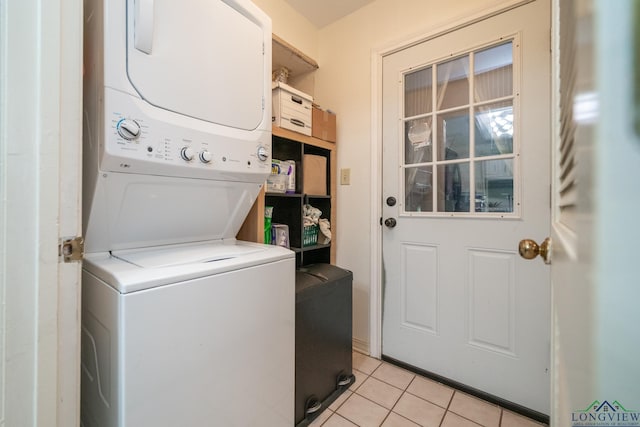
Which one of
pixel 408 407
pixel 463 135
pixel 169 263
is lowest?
pixel 408 407

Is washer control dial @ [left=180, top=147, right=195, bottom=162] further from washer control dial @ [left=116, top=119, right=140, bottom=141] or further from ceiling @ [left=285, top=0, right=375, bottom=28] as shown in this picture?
ceiling @ [left=285, top=0, right=375, bottom=28]

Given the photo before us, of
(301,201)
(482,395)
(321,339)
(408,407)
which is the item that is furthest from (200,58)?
(482,395)

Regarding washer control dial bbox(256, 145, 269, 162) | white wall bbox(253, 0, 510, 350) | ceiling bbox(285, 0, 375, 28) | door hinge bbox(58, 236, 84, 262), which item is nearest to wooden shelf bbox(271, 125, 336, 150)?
white wall bbox(253, 0, 510, 350)

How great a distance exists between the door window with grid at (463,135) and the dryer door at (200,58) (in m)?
1.03

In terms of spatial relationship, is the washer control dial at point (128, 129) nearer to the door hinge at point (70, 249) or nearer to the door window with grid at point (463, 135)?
the door hinge at point (70, 249)

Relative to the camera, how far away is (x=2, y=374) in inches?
21.2

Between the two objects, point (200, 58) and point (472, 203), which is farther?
point (472, 203)

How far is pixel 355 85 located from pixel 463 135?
86 centimetres

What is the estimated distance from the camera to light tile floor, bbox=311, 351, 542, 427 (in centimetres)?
135

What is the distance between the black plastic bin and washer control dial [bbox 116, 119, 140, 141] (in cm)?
91

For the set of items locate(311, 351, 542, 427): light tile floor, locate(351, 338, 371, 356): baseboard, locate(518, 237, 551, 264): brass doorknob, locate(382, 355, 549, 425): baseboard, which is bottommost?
locate(311, 351, 542, 427): light tile floor

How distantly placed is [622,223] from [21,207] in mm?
892

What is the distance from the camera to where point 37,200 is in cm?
58

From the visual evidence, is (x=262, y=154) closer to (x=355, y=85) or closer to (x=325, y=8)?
(x=355, y=85)
